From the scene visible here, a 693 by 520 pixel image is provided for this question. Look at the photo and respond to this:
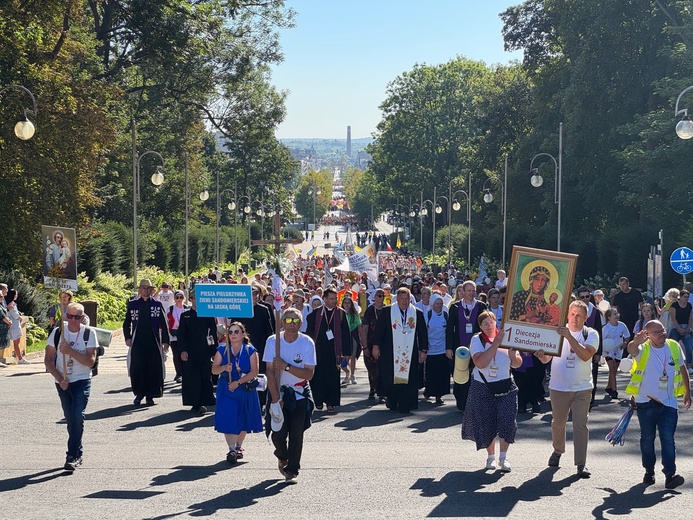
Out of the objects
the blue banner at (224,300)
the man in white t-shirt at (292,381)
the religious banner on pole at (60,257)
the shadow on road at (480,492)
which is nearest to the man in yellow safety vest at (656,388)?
the shadow on road at (480,492)

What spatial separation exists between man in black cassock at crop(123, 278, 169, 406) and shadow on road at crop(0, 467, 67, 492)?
5.39 meters

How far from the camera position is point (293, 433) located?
35.8ft

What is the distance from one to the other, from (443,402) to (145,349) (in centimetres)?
476

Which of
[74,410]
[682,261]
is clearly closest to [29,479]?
[74,410]

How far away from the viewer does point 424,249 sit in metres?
105

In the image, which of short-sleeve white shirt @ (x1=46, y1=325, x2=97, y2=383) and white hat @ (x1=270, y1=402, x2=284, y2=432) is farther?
short-sleeve white shirt @ (x1=46, y1=325, x2=97, y2=383)

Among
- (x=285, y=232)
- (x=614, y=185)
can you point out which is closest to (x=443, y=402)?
(x=614, y=185)

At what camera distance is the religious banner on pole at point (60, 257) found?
58.4ft

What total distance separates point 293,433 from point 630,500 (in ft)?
10.5

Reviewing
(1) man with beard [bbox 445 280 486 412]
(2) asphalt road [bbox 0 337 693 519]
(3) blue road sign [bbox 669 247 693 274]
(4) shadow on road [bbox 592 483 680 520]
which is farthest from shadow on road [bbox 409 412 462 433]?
(3) blue road sign [bbox 669 247 693 274]

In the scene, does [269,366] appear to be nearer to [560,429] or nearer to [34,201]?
[560,429]

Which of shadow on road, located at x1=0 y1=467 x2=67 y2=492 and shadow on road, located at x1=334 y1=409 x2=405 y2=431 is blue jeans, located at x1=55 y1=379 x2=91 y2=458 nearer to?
shadow on road, located at x1=0 y1=467 x2=67 y2=492

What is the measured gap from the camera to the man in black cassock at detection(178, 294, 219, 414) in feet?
53.1

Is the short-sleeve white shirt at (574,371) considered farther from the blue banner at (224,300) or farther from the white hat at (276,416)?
the blue banner at (224,300)
